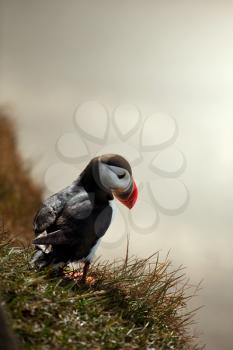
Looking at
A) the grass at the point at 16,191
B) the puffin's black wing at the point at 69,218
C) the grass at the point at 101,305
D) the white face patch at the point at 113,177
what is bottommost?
the grass at the point at 16,191

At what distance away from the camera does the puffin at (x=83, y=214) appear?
3.50 m

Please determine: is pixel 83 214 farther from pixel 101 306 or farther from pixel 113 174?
pixel 101 306

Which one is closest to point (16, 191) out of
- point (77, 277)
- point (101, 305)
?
point (77, 277)

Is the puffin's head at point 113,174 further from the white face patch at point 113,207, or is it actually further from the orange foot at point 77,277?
the orange foot at point 77,277

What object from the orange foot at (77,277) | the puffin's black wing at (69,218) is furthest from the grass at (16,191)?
the puffin's black wing at (69,218)

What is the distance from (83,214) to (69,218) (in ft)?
0.26

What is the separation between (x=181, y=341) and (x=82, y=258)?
2.43ft

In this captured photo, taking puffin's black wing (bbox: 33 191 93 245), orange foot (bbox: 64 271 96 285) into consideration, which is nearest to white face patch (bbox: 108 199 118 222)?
puffin's black wing (bbox: 33 191 93 245)

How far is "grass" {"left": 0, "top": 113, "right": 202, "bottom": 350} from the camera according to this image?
3.04 m

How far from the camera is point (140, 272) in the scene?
394cm

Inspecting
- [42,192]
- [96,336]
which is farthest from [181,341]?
[42,192]

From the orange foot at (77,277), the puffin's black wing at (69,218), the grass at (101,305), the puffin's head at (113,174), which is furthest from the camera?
the orange foot at (77,277)

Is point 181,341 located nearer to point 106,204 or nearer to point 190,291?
point 190,291

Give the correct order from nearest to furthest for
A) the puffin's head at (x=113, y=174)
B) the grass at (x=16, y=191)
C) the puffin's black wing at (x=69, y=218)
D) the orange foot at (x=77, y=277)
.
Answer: the puffin's black wing at (x=69, y=218), the puffin's head at (x=113, y=174), the orange foot at (x=77, y=277), the grass at (x=16, y=191)
